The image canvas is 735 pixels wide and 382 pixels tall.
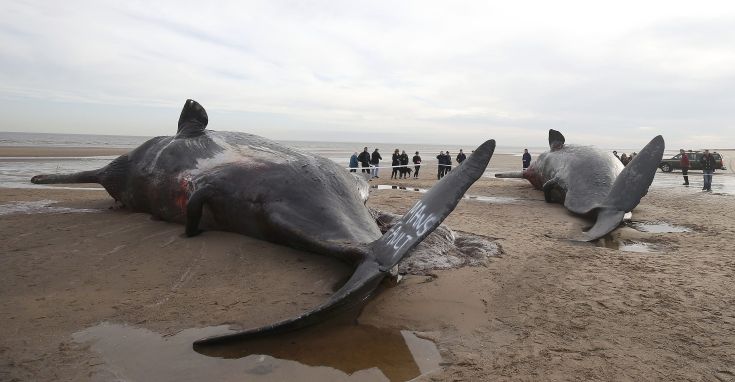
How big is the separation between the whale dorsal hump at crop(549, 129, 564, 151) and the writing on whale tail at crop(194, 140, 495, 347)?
986 centimetres

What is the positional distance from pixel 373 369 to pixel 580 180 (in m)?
8.52

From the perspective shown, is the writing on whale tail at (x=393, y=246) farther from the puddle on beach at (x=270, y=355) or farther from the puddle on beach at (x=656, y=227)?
the puddle on beach at (x=656, y=227)

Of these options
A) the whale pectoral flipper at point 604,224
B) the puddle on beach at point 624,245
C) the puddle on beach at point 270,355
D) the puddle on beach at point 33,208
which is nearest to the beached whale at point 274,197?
the puddle on beach at point 270,355

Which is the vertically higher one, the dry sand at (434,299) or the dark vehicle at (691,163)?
the dark vehicle at (691,163)

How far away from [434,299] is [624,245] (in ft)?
13.8

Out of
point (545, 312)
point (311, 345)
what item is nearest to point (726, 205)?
point (545, 312)

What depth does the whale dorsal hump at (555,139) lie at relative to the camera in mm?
13012

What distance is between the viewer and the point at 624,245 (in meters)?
7.05

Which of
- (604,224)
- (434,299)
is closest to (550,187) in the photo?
(604,224)

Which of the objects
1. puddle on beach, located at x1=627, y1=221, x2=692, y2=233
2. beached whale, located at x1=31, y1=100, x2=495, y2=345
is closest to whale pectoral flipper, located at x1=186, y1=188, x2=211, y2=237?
beached whale, located at x1=31, y1=100, x2=495, y2=345

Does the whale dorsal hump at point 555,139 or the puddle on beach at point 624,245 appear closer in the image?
the puddle on beach at point 624,245

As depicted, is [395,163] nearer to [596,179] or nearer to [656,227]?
[596,179]

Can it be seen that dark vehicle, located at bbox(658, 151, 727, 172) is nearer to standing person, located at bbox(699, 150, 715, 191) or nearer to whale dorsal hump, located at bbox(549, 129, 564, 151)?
standing person, located at bbox(699, 150, 715, 191)

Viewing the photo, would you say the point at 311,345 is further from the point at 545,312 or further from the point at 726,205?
the point at 726,205
